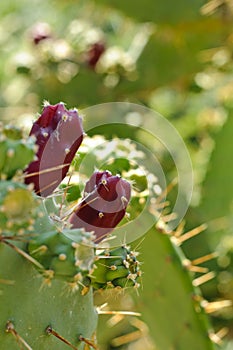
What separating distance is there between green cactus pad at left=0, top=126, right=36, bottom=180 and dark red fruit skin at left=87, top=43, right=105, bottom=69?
198 centimetres

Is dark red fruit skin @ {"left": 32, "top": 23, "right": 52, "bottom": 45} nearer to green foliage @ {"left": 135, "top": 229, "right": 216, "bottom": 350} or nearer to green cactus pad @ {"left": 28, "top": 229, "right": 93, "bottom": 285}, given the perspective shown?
green foliage @ {"left": 135, "top": 229, "right": 216, "bottom": 350}

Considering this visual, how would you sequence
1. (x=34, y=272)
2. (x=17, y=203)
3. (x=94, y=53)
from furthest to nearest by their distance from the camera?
(x=94, y=53)
(x=34, y=272)
(x=17, y=203)

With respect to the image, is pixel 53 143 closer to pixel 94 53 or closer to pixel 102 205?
pixel 102 205

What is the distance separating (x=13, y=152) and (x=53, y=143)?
0.45 feet

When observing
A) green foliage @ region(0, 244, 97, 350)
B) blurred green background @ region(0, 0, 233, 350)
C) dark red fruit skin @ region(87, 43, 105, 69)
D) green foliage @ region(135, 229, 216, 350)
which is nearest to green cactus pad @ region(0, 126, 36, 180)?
green foliage @ region(0, 244, 97, 350)

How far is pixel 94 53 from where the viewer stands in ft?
9.48

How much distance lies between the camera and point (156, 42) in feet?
9.64

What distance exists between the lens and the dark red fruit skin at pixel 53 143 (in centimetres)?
105

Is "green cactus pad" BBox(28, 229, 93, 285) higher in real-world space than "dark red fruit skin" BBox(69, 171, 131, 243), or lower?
lower

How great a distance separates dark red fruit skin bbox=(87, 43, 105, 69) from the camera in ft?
9.48

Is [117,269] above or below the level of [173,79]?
below

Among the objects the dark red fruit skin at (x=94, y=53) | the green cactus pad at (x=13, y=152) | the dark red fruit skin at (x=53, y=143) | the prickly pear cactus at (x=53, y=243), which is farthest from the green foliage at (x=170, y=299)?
the dark red fruit skin at (x=94, y=53)

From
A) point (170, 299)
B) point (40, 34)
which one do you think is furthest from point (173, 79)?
point (170, 299)

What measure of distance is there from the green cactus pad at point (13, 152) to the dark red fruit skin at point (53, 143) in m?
0.10
